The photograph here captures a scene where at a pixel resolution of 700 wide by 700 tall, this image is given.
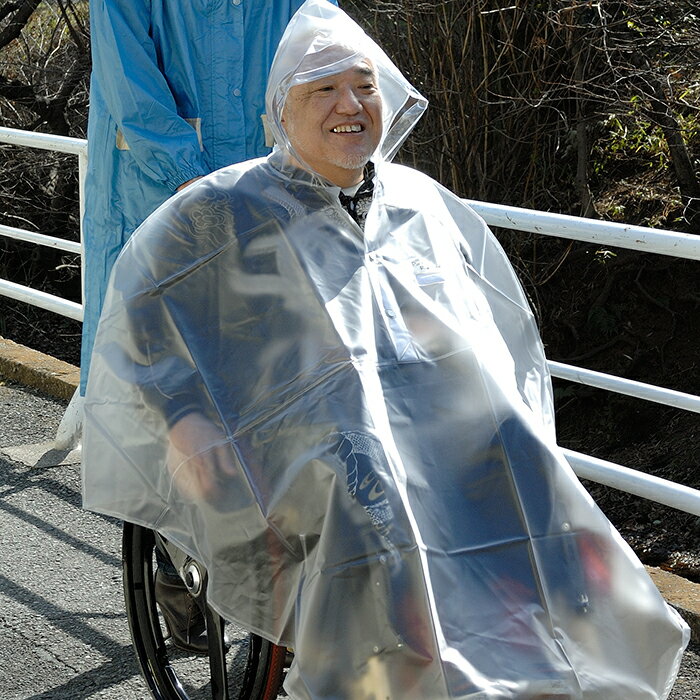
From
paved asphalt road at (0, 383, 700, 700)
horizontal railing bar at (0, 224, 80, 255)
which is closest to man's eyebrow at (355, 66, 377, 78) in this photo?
paved asphalt road at (0, 383, 700, 700)

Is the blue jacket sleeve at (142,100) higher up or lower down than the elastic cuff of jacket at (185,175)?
higher up

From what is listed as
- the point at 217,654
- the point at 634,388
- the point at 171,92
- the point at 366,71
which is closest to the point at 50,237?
the point at 171,92

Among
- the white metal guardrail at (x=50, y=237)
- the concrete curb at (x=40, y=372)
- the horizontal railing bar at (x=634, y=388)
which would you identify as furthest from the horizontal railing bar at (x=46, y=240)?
the horizontal railing bar at (x=634, y=388)

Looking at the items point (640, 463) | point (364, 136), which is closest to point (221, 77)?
point (364, 136)

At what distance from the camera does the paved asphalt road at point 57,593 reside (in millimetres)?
3209

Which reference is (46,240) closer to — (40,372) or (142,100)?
(40,372)

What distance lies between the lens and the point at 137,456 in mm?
2621

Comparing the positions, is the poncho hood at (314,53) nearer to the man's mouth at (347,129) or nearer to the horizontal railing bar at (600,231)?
the man's mouth at (347,129)

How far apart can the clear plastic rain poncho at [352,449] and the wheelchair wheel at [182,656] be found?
246mm

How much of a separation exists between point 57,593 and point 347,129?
177cm

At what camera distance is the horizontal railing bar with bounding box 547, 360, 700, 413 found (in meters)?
3.60

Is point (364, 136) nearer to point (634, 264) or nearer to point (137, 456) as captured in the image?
point (137, 456)

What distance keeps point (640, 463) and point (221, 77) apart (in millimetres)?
3366

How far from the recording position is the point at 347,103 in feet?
9.20
